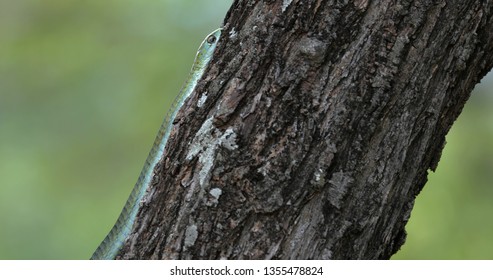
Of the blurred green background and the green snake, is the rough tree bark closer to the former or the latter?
the green snake

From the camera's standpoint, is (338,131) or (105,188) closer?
(338,131)

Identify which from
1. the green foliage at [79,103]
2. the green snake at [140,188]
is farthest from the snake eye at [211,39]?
the green foliage at [79,103]

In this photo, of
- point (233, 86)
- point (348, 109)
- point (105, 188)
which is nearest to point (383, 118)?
point (348, 109)

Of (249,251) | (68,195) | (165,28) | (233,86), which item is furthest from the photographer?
(165,28)

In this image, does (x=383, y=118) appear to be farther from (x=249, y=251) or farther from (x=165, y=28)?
(x=165, y=28)

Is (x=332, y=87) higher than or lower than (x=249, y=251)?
higher

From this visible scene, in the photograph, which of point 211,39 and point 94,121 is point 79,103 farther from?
point 211,39

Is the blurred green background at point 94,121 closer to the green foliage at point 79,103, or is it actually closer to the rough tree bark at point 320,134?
the green foliage at point 79,103

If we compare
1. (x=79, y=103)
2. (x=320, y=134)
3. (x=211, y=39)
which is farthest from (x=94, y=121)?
(x=320, y=134)

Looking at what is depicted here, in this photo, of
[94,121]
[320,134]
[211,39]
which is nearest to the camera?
[320,134]
